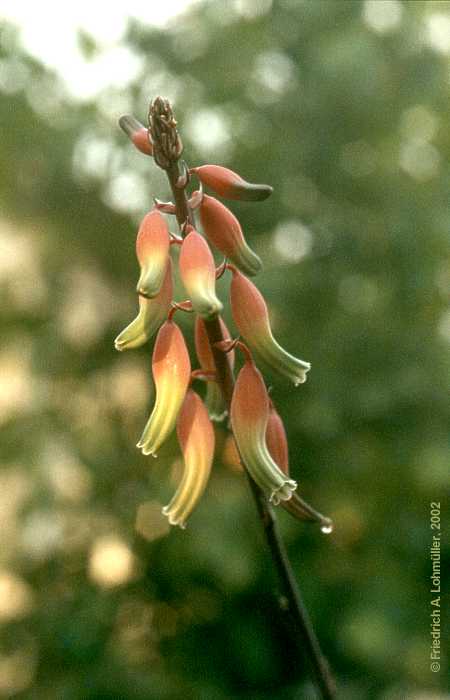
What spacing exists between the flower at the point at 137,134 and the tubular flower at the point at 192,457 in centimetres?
35

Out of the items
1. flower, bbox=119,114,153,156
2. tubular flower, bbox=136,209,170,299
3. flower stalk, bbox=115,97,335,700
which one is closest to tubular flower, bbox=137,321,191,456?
flower stalk, bbox=115,97,335,700

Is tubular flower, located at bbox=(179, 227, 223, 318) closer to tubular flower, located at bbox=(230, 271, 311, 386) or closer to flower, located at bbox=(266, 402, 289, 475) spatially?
tubular flower, located at bbox=(230, 271, 311, 386)

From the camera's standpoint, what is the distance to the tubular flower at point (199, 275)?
3.07 ft

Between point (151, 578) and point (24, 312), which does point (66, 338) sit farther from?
point (151, 578)

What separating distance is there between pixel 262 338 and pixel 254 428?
12 centimetres

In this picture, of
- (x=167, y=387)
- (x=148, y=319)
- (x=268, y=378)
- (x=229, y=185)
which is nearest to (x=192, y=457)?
(x=167, y=387)

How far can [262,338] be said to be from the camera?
3.46ft

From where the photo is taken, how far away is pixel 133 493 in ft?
16.1

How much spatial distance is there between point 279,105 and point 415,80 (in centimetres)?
95

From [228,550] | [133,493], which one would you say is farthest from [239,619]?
[133,493]

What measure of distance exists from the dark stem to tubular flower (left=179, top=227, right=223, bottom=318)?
0.04 metres

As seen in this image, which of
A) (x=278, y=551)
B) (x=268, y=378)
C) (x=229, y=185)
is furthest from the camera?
(x=268, y=378)

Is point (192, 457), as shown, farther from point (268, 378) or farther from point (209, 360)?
point (268, 378)

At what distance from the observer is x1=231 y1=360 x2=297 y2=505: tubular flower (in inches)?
39.9
